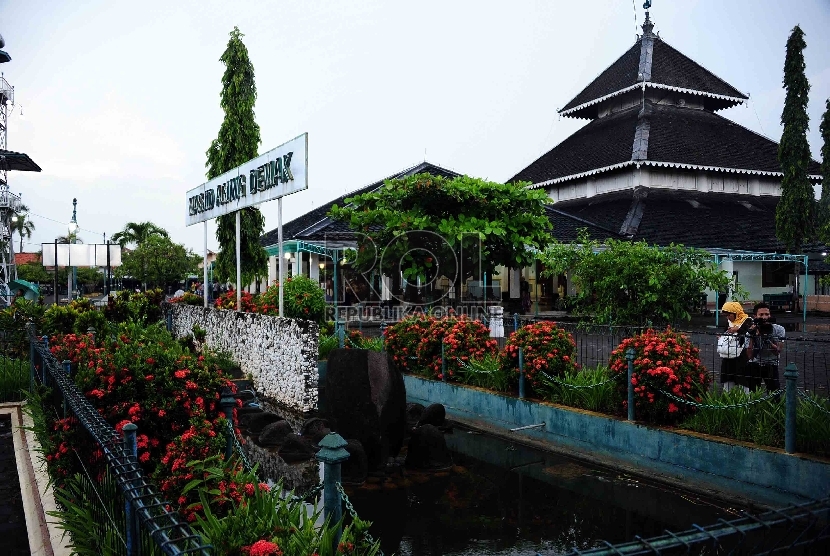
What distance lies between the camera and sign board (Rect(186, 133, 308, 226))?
13.6 m

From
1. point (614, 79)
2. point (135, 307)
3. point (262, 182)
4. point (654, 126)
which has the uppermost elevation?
point (614, 79)

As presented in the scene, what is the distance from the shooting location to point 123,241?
70.4 m

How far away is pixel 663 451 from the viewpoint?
29.4 feet

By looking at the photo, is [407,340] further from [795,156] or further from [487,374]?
[795,156]

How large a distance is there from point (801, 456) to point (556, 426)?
12.5ft

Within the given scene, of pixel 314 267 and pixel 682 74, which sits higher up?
pixel 682 74

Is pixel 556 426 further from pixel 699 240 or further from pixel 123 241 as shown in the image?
pixel 123 241

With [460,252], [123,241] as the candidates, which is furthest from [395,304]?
[123,241]

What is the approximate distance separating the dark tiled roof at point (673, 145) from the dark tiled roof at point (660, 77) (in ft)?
4.22

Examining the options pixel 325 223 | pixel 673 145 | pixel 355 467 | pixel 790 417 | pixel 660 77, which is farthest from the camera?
pixel 660 77

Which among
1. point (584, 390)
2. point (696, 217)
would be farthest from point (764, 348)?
point (696, 217)

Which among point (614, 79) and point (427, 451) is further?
point (614, 79)

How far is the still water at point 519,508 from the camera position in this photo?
273 inches

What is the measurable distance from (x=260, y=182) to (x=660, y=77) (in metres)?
28.8
